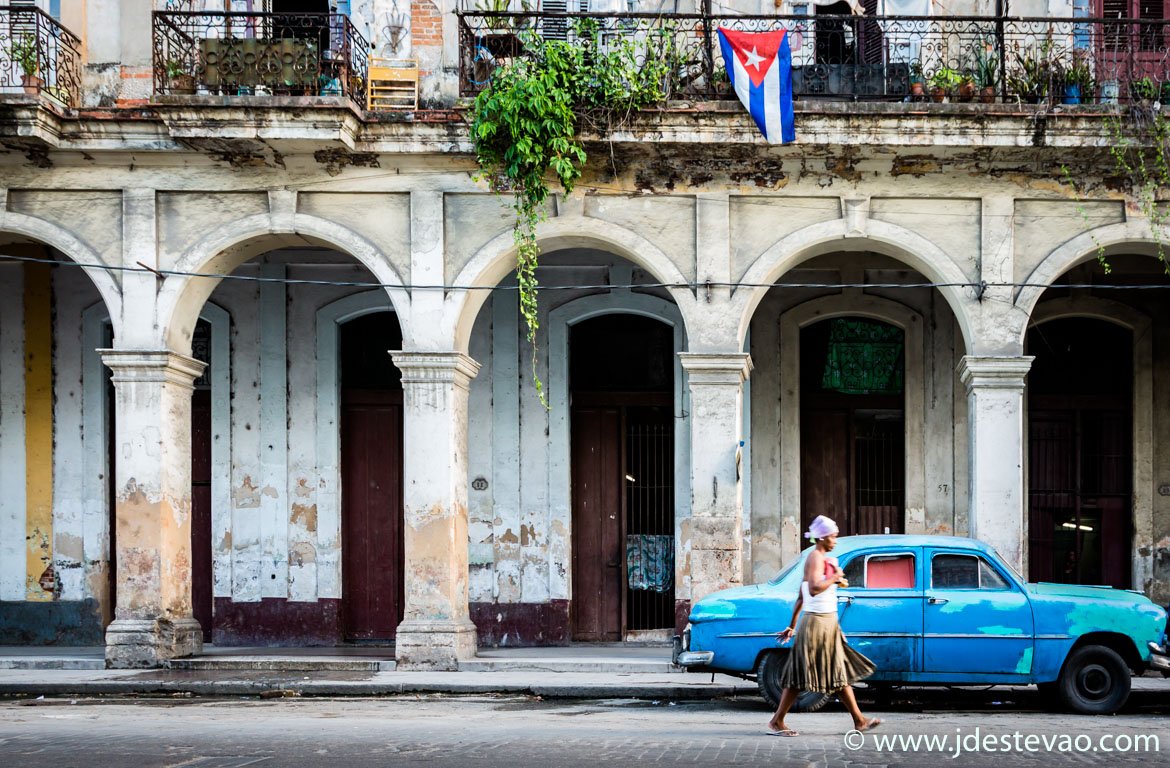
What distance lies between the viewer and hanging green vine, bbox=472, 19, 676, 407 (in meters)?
14.4

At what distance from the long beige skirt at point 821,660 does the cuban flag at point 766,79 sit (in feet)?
20.1

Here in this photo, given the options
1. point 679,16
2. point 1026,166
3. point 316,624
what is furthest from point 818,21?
point 316,624

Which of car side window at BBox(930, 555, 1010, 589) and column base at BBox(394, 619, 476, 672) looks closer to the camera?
car side window at BBox(930, 555, 1010, 589)

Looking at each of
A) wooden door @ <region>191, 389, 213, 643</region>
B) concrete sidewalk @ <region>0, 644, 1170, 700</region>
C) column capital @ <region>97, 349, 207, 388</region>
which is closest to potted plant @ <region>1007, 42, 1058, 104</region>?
concrete sidewalk @ <region>0, 644, 1170, 700</region>

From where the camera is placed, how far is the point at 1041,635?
11.8m

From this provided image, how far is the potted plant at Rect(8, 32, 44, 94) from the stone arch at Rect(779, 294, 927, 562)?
8680 millimetres

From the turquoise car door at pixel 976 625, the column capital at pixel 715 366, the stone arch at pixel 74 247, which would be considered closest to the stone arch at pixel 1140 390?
the column capital at pixel 715 366

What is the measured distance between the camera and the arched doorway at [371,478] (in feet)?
57.6

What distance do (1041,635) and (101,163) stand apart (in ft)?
33.5

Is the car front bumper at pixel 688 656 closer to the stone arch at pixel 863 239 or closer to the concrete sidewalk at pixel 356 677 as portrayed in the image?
the concrete sidewalk at pixel 356 677

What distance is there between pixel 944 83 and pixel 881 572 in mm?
5505

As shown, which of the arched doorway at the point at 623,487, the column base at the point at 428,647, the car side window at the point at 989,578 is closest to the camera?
the car side window at the point at 989,578

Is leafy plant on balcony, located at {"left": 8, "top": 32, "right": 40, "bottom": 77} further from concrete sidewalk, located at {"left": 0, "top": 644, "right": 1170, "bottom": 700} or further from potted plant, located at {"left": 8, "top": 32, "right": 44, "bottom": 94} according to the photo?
concrete sidewalk, located at {"left": 0, "top": 644, "right": 1170, "bottom": 700}

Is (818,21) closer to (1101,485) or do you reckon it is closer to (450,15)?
(450,15)
